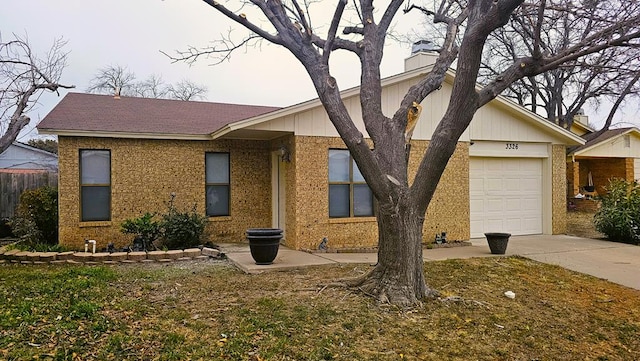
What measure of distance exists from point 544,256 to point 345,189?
4429 mm

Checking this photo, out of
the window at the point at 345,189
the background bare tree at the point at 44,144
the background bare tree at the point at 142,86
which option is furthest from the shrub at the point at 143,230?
the background bare tree at the point at 142,86

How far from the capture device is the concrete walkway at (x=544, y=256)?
8094 millimetres

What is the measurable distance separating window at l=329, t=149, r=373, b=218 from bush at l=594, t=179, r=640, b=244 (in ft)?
20.4

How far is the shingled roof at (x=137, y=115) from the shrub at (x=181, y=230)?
2120 millimetres

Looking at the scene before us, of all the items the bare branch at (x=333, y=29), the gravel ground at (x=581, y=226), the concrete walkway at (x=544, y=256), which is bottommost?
the concrete walkway at (x=544, y=256)

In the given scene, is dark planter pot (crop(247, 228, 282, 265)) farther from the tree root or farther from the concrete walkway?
the tree root

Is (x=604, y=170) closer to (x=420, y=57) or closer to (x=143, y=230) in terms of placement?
(x=420, y=57)

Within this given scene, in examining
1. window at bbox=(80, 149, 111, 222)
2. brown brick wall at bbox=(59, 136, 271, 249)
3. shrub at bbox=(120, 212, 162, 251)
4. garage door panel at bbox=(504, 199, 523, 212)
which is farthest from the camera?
garage door panel at bbox=(504, 199, 523, 212)

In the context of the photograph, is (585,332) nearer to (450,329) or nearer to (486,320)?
(486,320)

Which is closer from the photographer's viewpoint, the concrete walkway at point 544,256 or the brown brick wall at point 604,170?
the concrete walkway at point 544,256

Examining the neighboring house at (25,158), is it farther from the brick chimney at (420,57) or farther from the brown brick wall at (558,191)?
the brown brick wall at (558,191)

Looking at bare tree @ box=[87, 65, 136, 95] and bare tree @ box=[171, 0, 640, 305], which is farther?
bare tree @ box=[87, 65, 136, 95]

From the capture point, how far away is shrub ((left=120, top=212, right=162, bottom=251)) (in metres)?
9.73

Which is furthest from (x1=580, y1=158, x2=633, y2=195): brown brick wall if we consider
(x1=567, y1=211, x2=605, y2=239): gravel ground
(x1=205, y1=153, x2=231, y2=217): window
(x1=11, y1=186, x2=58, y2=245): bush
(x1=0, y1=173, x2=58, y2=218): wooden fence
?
(x1=0, y1=173, x2=58, y2=218): wooden fence
